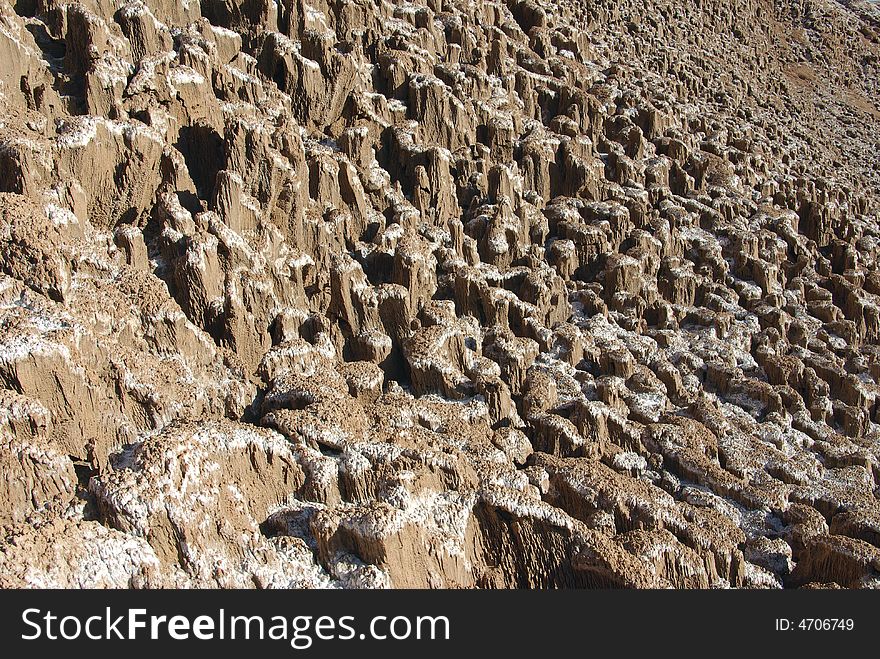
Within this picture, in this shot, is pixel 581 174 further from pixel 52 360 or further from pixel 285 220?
pixel 52 360

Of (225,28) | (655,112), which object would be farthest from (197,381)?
(655,112)

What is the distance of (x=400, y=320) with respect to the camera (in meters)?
17.4

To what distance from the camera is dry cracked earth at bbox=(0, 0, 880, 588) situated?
1068 cm

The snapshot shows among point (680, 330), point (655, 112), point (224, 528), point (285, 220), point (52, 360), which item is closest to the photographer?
point (224, 528)

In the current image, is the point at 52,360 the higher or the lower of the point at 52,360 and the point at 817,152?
the lower

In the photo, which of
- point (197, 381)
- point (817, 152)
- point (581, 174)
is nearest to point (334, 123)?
point (581, 174)

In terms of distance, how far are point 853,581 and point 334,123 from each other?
18377 mm

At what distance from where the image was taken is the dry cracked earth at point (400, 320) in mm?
10680

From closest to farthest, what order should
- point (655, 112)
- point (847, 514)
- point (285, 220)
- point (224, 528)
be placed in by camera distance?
1. point (224, 528)
2. point (847, 514)
3. point (285, 220)
4. point (655, 112)

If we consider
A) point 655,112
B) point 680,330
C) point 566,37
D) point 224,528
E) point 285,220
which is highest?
point 566,37

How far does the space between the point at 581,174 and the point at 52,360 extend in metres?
19.3

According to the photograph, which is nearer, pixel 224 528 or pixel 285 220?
pixel 224 528

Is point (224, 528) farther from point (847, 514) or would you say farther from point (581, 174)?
point (581, 174)

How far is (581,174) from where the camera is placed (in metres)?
25.5
